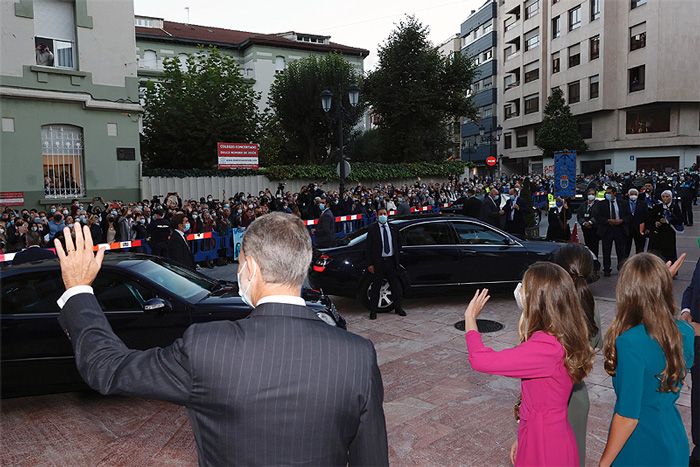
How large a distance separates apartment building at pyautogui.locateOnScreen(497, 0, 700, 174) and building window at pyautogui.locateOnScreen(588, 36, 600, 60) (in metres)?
0.08

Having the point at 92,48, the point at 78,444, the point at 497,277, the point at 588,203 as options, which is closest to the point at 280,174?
the point at 92,48

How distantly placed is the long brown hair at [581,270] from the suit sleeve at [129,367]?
2.61 metres

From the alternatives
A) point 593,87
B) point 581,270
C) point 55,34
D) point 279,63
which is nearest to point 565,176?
point 581,270

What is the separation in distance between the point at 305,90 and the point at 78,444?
108 ft

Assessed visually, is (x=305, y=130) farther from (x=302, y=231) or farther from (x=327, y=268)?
(x=302, y=231)

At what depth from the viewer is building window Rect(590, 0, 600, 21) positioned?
4486 centimetres

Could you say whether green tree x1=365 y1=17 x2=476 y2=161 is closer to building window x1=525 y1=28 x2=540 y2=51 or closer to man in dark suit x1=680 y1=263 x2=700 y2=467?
building window x1=525 y1=28 x2=540 y2=51

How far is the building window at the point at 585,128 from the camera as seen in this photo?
48.2m

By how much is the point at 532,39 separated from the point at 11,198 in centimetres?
5160

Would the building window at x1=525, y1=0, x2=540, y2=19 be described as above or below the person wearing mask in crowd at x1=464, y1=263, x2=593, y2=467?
above

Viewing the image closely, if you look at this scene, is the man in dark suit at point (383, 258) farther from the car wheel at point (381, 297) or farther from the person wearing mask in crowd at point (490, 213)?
the person wearing mask in crowd at point (490, 213)

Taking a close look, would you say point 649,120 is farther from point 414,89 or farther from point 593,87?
point 414,89

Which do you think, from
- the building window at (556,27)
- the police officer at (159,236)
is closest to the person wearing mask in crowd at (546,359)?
Answer: the police officer at (159,236)

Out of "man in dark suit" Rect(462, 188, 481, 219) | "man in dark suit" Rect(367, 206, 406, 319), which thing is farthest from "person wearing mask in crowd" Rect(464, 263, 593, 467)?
"man in dark suit" Rect(462, 188, 481, 219)
